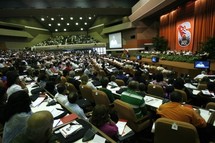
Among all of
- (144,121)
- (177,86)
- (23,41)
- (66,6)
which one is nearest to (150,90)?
(177,86)

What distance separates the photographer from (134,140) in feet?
11.1

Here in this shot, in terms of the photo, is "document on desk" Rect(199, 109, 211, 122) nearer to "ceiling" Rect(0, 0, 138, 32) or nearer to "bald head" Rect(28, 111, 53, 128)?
"bald head" Rect(28, 111, 53, 128)

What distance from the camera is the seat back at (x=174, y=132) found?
2.07 meters

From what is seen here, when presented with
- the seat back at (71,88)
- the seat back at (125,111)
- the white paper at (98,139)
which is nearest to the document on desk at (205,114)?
the seat back at (125,111)

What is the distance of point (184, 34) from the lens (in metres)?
13.8

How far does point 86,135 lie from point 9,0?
17.8 m

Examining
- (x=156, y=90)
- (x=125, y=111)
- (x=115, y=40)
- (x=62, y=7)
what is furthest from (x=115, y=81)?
(x=115, y=40)

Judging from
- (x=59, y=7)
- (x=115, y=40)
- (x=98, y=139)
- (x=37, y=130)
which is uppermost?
(x=59, y=7)

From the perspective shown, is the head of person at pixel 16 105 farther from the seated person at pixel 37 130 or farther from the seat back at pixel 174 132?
the seat back at pixel 174 132

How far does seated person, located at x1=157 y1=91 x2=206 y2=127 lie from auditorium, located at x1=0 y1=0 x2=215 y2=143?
1 cm

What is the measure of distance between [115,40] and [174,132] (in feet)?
80.2

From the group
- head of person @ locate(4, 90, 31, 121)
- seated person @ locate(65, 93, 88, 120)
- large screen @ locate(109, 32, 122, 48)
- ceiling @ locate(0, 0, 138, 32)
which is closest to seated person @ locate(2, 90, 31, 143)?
head of person @ locate(4, 90, 31, 121)

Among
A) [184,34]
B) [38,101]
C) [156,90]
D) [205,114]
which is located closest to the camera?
[205,114]

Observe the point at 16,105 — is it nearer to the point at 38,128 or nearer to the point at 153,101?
the point at 38,128
